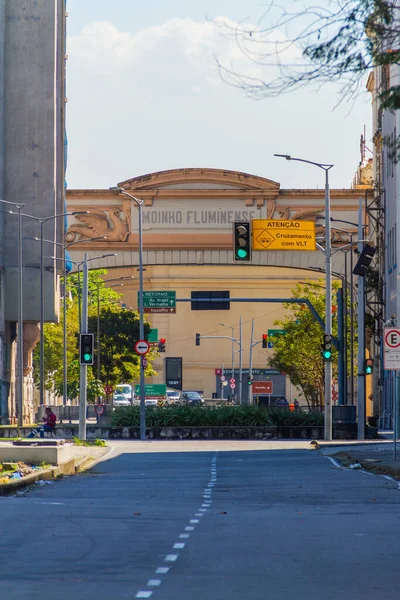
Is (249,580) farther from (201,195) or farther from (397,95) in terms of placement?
(201,195)

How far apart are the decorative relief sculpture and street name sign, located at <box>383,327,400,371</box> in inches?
2135

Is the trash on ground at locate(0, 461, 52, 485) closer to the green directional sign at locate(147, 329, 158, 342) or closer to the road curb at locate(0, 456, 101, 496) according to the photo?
the road curb at locate(0, 456, 101, 496)

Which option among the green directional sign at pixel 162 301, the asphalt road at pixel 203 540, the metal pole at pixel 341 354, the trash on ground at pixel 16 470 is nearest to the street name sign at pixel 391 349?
the asphalt road at pixel 203 540

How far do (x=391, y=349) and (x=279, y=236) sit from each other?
22.3 metres

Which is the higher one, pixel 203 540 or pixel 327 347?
pixel 327 347

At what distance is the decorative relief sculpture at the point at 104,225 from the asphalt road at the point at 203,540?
2330 inches

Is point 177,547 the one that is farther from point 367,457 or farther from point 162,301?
point 162,301

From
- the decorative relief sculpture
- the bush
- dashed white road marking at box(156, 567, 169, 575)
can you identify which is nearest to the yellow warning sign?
the bush

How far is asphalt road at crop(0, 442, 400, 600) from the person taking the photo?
10.2 m

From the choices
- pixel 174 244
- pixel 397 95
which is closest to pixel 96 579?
pixel 397 95

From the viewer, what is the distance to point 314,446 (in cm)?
4447

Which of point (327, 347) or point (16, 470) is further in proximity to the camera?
point (327, 347)

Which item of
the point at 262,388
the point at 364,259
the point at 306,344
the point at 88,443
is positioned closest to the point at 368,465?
the point at 88,443

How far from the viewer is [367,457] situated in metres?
34.0
